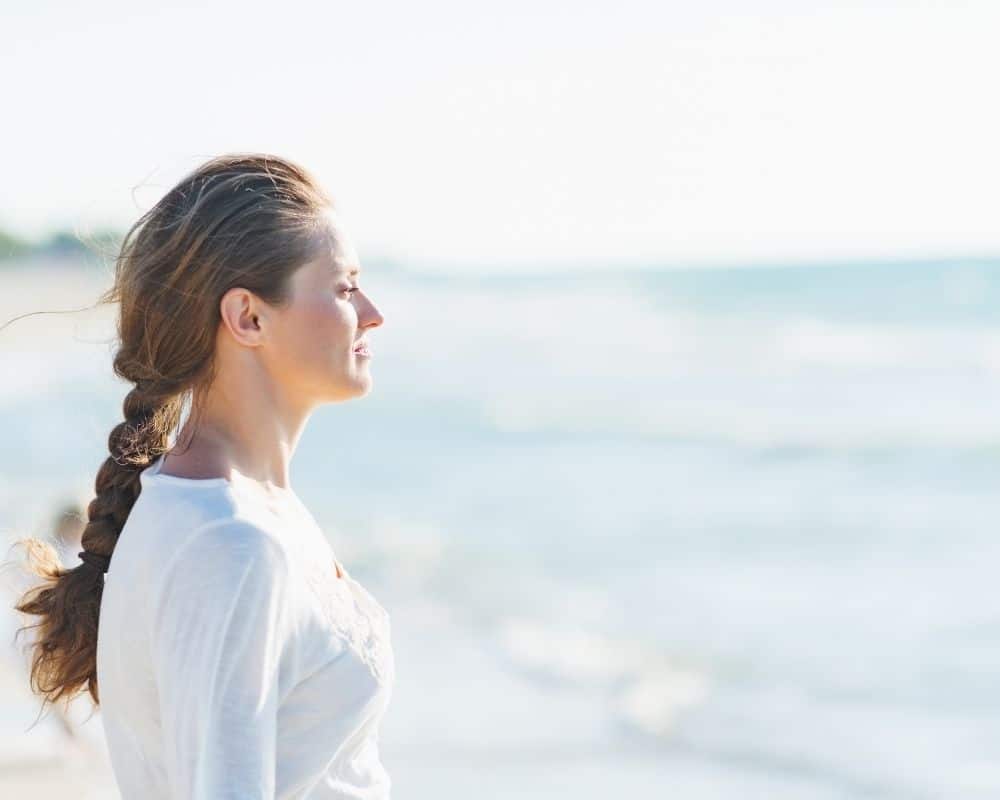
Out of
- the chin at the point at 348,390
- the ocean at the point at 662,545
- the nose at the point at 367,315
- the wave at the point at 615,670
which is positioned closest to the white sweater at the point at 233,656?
the chin at the point at 348,390

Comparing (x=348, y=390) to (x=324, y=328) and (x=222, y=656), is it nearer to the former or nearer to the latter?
(x=324, y=328)

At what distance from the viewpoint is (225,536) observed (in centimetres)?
156

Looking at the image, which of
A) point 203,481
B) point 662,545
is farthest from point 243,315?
point 662,545

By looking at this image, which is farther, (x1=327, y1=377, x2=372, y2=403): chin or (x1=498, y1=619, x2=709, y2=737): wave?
(x1=498, y1=619, x2=709, y2=737): wave

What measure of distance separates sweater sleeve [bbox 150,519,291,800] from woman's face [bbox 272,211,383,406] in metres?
0.28

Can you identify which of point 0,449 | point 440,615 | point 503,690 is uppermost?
point 503,690

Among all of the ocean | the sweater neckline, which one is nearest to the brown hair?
the sweater neckline

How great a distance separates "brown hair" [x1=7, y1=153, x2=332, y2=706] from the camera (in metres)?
1.76

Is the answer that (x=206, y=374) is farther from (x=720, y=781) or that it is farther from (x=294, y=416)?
(x=720, y=781)

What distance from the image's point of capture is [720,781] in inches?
230

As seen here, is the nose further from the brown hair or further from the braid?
the braid

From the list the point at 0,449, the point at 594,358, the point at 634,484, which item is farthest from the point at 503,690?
the point at 594,358

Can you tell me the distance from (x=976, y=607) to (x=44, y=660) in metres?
7.62

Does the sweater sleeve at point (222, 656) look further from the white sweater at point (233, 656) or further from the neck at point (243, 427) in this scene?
the neck at point (243, 427)
